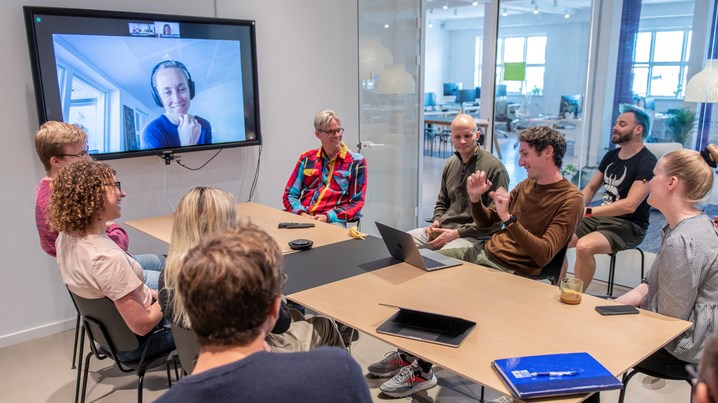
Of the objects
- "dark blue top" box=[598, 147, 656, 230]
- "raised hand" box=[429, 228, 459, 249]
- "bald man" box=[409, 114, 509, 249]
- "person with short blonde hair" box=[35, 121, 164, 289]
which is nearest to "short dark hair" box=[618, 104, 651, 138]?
"dark blue top" box=[598, 147, 656, 230]

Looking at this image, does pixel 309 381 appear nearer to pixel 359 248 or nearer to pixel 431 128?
pixel 359 248

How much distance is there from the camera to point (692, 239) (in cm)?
192

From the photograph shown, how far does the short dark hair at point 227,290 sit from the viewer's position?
1.05 metres

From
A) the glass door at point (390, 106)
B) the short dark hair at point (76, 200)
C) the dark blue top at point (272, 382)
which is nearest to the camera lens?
the dark blue top at point (272, 382)

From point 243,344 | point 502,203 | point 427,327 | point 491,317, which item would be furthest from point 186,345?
point 502,203

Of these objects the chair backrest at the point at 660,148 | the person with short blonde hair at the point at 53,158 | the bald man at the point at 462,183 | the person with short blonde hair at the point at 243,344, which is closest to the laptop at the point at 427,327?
the person with short blonde hair at the point at 243,344

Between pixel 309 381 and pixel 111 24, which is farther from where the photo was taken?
pixel 111 24

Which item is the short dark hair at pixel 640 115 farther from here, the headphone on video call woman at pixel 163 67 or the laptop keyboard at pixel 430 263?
the headphone on video call woman at pixel 163 67

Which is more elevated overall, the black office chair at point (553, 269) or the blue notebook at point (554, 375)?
the blue notebook at point (554, 375)

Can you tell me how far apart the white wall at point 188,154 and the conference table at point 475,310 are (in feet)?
5.87

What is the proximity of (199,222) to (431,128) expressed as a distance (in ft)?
32.7

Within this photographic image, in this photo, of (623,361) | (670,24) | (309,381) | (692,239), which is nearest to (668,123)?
(670,24)

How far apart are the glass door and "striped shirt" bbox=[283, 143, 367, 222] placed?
1304 millimetres

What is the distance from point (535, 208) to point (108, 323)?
2082mm
